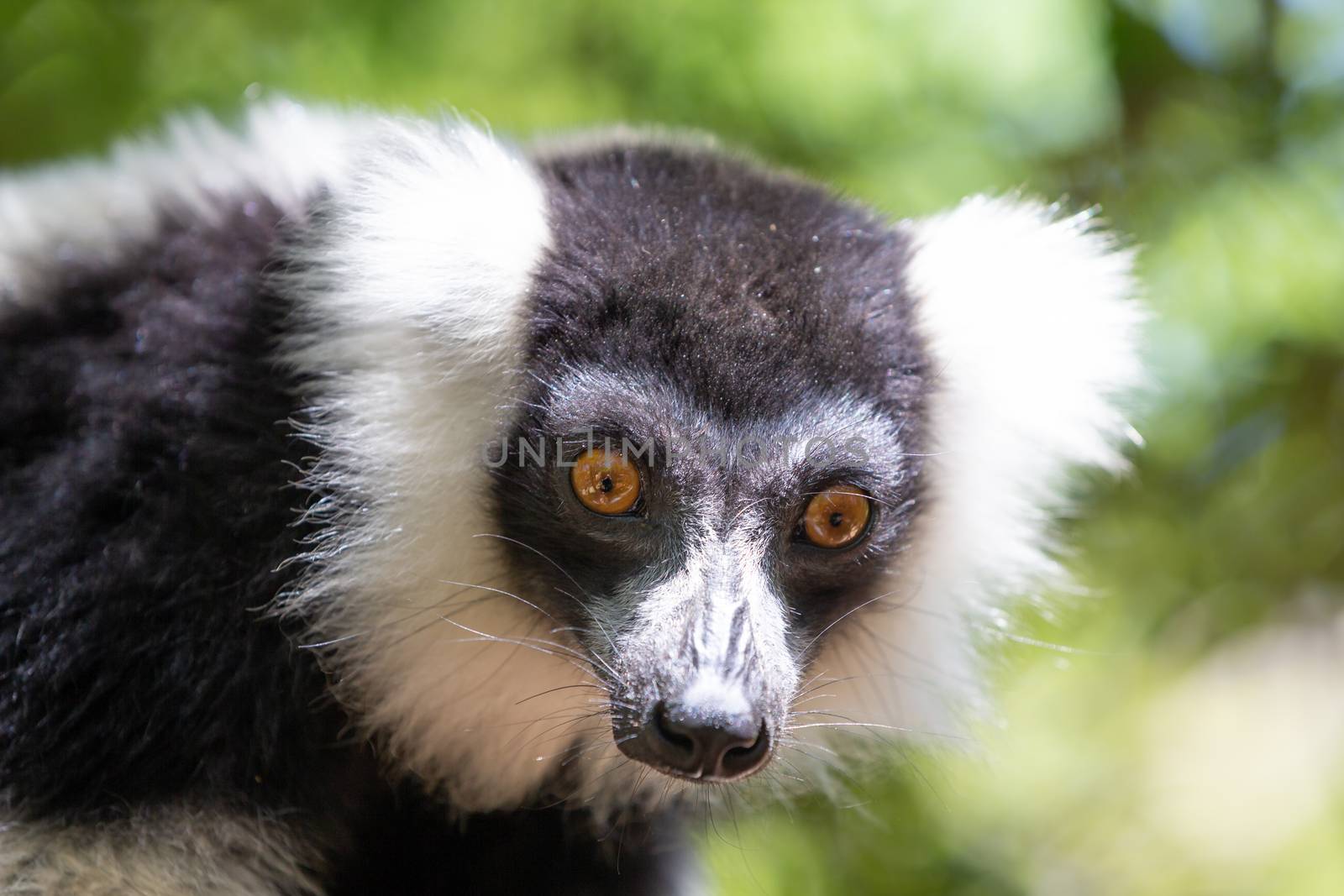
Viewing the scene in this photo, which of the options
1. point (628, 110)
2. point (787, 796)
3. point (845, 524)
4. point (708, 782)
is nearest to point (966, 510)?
point (845, 524)

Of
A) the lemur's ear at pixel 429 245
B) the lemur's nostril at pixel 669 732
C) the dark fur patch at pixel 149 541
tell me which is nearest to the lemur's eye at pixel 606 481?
the lemur's ear at pixel 429 245

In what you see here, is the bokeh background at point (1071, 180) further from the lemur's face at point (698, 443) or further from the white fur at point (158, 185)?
the lemur's face at point (698, 443)

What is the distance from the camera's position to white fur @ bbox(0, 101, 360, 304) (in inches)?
102

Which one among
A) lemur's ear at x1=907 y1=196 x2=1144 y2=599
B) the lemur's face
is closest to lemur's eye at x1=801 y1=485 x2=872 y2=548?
the lemur's face

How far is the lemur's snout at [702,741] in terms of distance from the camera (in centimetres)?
199

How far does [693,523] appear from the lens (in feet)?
7.38

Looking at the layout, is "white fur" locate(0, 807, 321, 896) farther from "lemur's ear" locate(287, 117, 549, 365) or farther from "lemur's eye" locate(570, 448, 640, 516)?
"lemur's ear" locate(287, 117, 549, 365)

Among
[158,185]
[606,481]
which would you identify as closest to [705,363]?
[606,481]

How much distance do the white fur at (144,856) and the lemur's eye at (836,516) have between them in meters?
1.13

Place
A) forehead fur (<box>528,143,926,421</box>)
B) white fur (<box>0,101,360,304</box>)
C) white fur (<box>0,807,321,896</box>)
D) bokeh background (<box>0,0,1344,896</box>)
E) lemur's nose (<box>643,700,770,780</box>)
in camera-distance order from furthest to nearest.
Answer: bokeh background (<box>0,0,1344,896</box>) < white fur (<box>0,101,360,304</box>) < forehead fur (<box>528,143,926,421</box>) < white fur (<box>0,807,321,896</box>) < lemur's nose (<box>643,700,770,780</box>)

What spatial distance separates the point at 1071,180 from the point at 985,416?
137 centimetres

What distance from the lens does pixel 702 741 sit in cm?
200

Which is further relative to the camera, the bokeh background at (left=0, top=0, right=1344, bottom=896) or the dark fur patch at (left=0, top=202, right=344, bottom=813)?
the bokeh background at (left=0, top=0, right=1344, bottom=896)

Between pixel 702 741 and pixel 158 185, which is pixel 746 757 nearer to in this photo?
pixel 702 741
